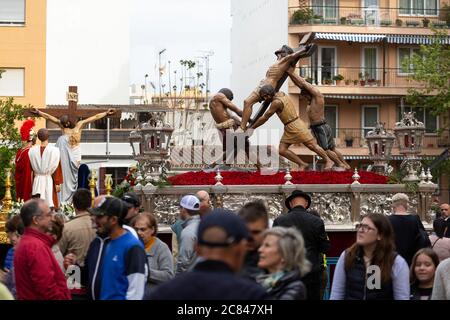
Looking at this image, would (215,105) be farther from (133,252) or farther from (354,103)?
(354,103)

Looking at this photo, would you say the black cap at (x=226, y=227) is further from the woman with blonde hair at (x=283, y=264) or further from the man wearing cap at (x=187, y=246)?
the man wearing cap at (x=187, y=246)

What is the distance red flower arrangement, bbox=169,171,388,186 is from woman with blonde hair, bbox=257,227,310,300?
47.4 feet

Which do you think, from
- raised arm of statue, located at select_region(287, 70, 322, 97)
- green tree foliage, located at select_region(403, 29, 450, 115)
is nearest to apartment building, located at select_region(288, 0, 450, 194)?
green tree foliage, located at select_region(403, 29, 450, 115)

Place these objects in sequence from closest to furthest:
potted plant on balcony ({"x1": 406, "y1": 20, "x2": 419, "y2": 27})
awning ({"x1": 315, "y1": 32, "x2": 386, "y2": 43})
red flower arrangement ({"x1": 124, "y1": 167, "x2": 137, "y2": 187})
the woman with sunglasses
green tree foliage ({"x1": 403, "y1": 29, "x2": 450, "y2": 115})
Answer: the woman with sunglasses → red flower arrangement ({"x1": 124, "y1": 167, "x2": 137, "y2": 187}) → green tree foliage ({"x1": 403, "y1": 29, "x2": 450, "y2": 115}) → awning ({"x1": 315, "y1": 32, "x2": 386, "y2": 43}) → potted plant on balcony ({"x1": 406, "y1": 20, "x2": 419, "y2": 27})

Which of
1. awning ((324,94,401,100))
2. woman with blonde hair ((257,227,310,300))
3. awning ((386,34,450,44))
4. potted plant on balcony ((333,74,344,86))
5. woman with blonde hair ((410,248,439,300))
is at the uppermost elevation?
awning ((386,34,450,44))

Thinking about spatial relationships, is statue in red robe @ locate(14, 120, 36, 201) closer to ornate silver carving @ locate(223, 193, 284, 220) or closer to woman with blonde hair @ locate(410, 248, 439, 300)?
ornate silver carving @ locate(223, 193, 284, 220)

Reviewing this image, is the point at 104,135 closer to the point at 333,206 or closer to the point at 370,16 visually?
the point at 370,16

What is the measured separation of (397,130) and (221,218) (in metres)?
19.0

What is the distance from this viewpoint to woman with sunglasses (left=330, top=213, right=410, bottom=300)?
33.6 feet

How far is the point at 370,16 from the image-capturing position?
177 ft

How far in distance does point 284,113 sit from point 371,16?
30345mm

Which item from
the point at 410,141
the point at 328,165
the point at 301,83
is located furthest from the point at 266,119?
the point at 410,141

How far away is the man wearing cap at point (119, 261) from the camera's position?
982 cm
